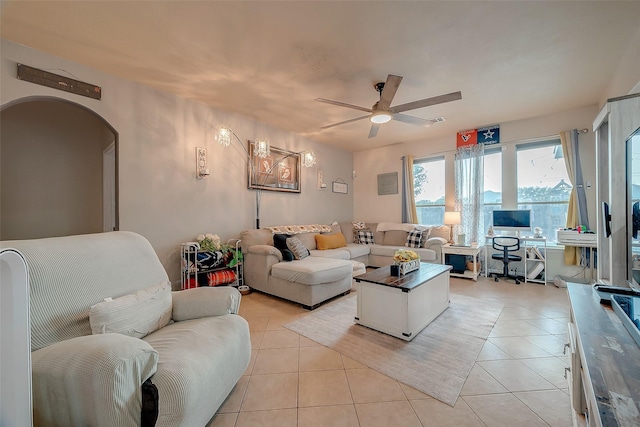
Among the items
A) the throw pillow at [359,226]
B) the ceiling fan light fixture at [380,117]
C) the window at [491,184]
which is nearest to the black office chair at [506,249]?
the window at [491,184]

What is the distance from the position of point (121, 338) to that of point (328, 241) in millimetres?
3565

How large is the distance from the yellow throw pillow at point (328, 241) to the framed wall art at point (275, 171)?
1052 millimetres

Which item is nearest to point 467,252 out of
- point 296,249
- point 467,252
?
point 467,252

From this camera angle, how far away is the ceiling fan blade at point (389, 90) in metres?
2.25

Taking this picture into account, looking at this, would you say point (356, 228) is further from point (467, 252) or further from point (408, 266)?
point (408, 266)

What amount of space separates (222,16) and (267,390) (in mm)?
2749

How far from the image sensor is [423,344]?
212 centimetres

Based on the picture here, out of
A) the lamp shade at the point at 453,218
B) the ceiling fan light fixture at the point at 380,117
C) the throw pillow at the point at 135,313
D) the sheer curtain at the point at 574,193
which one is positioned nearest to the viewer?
the throw pillow at the point at 135,313

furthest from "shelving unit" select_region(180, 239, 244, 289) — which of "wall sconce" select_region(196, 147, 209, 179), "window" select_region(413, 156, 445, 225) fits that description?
"window" select_region(413, 156, 445, 225)

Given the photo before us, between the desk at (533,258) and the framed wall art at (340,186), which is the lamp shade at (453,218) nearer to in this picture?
the desk at (533,258)

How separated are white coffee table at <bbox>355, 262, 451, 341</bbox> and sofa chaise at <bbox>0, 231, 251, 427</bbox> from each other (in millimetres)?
1261

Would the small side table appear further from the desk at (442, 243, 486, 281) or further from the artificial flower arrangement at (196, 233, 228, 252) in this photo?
the artificial flower arrangement at (196, 233, 228, 252)

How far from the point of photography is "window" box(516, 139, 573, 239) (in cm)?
397

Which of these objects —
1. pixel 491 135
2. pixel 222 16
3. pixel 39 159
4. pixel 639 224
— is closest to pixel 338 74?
pixel 222 16
